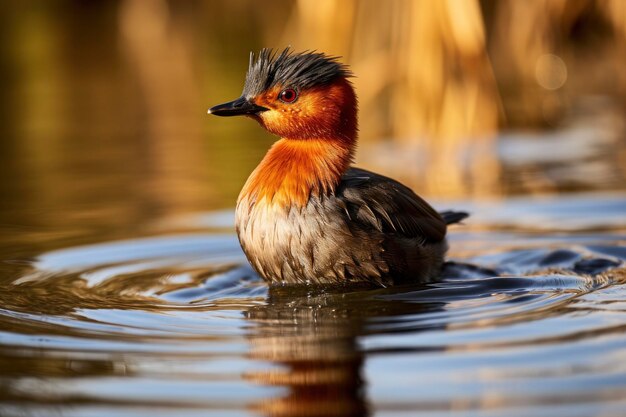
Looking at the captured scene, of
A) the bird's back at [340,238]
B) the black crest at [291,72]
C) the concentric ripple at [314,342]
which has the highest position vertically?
the black crest at [291,72]

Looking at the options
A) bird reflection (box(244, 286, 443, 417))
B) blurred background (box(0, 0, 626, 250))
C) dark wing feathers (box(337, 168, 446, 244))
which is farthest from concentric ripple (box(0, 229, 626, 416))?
blurred background (box(0, 0, 626, 250))

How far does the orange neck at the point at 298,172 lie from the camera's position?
6387mm

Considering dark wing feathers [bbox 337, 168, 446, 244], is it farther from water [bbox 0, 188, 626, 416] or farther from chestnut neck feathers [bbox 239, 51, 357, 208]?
water [bbox 0, 188, 626, 416]

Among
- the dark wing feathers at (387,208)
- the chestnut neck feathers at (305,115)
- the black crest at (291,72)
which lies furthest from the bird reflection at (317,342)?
the black crest at (291,72)

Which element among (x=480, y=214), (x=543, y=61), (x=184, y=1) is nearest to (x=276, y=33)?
(x=543, y=61)

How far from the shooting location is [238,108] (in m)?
6.61

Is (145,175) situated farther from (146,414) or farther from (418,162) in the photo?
(146,414)

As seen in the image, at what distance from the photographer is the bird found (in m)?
6.29

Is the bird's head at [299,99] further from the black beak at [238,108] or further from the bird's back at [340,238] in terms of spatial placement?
the bird's back at [340,238]

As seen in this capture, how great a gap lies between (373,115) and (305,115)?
738cm

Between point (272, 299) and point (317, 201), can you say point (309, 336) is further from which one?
point (317, 201)

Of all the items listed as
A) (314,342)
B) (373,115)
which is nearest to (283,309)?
(314,342)

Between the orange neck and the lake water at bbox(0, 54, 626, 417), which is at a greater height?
the orange neck

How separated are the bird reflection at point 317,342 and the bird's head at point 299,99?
3.28 feet
